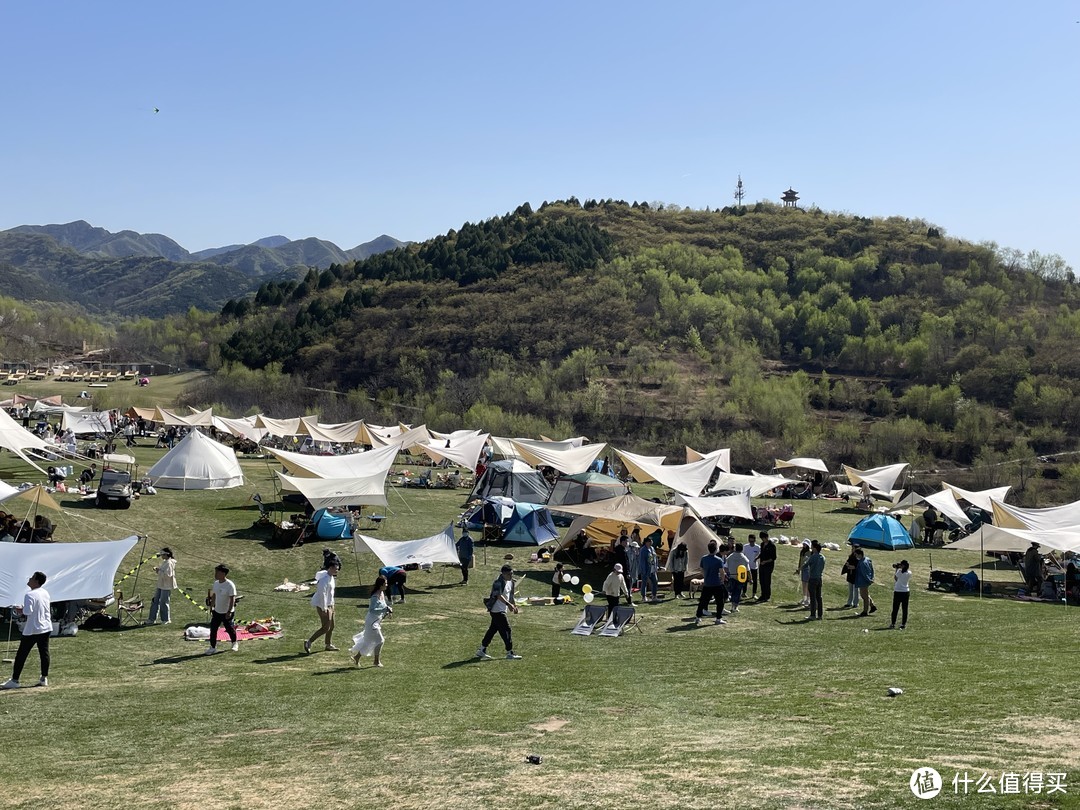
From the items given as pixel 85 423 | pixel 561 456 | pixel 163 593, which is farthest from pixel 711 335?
pixel 163 593

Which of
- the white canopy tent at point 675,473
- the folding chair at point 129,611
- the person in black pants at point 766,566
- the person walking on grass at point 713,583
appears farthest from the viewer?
the white canopy tent at point 675,473

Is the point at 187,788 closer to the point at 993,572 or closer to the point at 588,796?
the point at 588,796

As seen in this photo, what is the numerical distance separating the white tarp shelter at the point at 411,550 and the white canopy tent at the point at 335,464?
6.53 meters

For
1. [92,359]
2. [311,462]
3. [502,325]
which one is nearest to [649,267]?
[502,325]

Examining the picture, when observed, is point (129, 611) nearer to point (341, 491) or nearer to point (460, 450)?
point (341, 491)

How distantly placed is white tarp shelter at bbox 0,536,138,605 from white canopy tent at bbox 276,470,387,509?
8265 millimetres

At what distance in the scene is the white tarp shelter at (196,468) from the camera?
29375mm

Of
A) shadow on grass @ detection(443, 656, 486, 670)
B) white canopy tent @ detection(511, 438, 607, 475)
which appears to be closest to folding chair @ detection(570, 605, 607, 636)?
shadow on grass @ detection(443, 656, 486, 670)

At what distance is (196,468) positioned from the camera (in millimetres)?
29688

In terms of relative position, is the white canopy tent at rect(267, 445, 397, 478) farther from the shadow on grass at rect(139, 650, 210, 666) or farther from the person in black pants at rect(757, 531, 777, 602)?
the shadow on grass at rect(139, 650, 210, 666)

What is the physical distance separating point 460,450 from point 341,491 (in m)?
13.8

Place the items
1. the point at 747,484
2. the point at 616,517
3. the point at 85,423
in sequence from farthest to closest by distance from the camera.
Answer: the point at 85,423, the point at 747,484, the point at 616,517

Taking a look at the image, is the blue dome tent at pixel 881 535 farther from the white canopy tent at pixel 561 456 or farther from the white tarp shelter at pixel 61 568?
the white tarp shelter at pixel 61 568

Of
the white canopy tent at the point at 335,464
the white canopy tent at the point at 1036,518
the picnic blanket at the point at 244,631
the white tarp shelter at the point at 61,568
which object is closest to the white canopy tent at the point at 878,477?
the white canopy tent at the point at 1036,518
